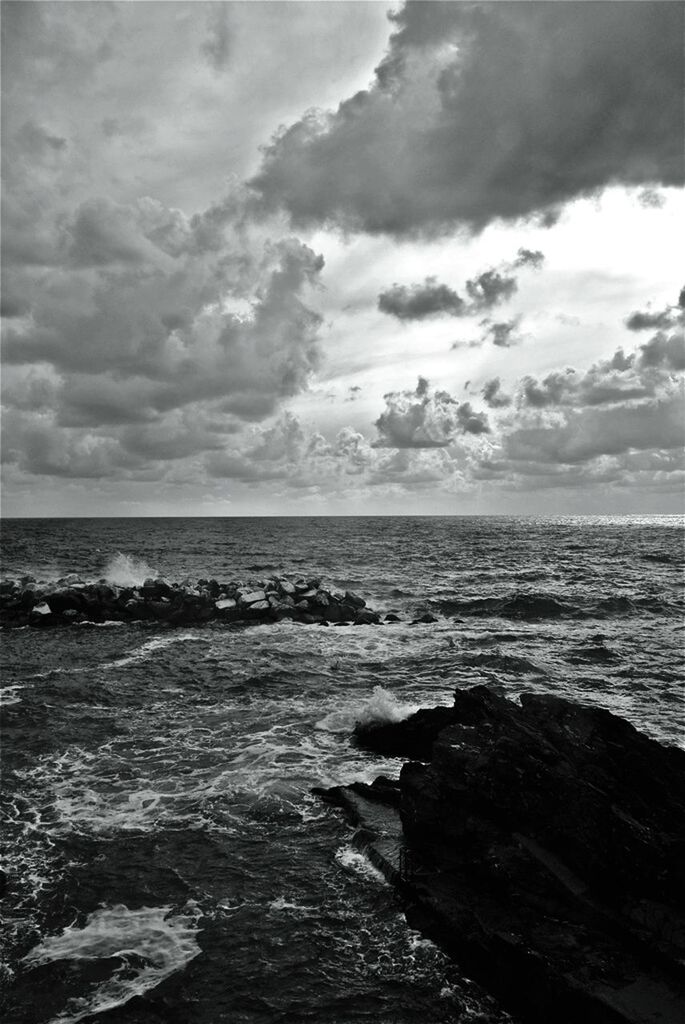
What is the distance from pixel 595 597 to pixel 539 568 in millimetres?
21511

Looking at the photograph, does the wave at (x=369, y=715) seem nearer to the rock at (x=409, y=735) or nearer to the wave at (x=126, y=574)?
the rock at (x=409, y=735)

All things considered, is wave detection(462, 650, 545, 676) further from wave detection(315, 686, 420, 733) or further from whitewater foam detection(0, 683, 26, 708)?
whitewater foam detection(0, 683, 26, 708)

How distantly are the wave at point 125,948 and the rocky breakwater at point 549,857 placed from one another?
13.4 ft

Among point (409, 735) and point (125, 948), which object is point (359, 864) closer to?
point (125, 948)

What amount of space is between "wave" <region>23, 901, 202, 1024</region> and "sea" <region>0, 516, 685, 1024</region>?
0.12ft

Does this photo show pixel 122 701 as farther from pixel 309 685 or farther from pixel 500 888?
pixel 500 888

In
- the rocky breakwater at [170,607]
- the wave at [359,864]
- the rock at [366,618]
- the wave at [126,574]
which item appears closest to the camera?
the wave at [359,864]

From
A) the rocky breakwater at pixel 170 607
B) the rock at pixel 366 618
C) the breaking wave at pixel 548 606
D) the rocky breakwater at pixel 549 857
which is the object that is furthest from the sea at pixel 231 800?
the rock at pixel 366 618

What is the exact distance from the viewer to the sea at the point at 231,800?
949cm

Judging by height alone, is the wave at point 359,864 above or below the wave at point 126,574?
below

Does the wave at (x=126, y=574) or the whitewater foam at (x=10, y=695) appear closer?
the whitewater foam at (x=10, y=695)

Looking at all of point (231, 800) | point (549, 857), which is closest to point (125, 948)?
point (231, 800)

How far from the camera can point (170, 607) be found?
40.4 meters

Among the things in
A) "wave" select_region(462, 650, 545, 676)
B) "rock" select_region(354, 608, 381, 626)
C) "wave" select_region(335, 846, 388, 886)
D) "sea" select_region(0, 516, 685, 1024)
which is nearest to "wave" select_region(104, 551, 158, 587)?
"sea" select_region(0, 516, 685, 1024)
